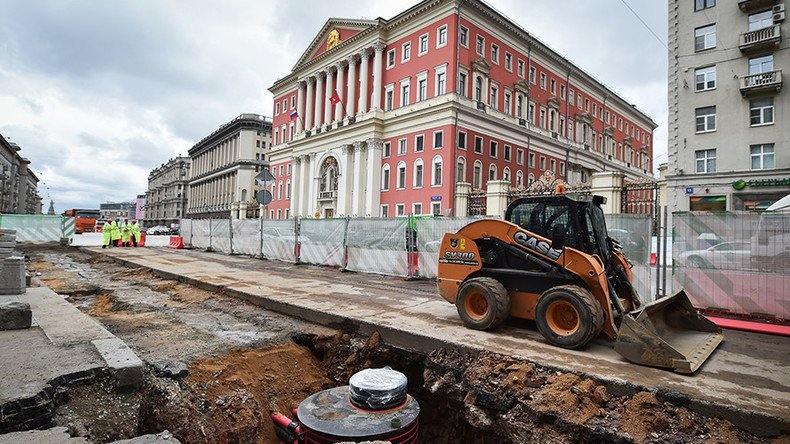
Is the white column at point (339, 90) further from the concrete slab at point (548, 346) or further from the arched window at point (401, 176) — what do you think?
the concrete slab at point (548, 346)

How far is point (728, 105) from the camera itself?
24531mm

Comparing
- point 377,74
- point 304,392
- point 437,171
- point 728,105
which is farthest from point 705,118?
point 304,392

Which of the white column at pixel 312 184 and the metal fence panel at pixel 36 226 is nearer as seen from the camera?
the metal fence panel at pixel 36 226

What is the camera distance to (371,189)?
39062mm

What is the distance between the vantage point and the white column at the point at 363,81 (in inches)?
1619

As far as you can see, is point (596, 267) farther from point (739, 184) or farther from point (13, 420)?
point (739, 184)

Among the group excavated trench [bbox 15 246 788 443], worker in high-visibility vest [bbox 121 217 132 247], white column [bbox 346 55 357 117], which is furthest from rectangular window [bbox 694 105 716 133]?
worker in high-visibility vest [bbox 121 217 132 247]

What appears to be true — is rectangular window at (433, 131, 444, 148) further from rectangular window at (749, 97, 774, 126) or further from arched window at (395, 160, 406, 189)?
rectangular window at (749, 97, 774, 126)

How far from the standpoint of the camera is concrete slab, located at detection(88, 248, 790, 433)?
3965mm

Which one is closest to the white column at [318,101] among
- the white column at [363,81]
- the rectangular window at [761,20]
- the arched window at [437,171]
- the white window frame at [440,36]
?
the white column at [363,81]

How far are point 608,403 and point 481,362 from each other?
1.47 metres

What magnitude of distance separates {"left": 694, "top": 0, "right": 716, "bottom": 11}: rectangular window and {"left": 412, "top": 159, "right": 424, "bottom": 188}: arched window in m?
21.0

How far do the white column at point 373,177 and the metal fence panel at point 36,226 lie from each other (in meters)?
22.3

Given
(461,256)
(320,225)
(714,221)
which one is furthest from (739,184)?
(461,256)
